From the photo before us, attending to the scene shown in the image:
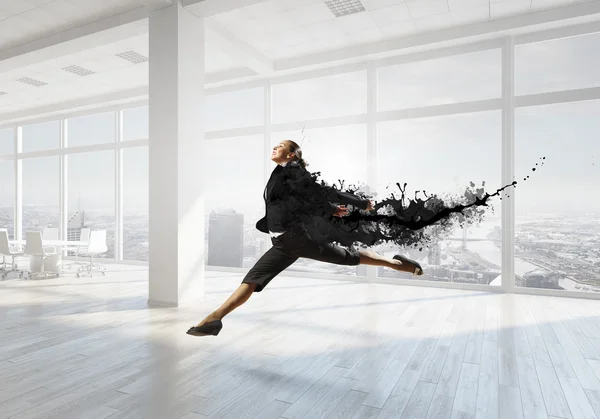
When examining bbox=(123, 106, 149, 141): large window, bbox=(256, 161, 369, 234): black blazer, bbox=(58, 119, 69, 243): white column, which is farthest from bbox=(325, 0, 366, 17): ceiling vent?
bbox=(58, 119, 69, 243): white column

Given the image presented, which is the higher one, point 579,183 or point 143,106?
point 143,106

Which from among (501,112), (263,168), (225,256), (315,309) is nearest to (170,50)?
(263,168)

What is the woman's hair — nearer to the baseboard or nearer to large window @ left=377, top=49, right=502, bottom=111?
the baseboard

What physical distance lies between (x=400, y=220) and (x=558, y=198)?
427cm

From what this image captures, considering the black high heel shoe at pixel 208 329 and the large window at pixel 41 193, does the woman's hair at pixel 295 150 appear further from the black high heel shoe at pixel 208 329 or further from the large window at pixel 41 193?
the large window at pixel 41 193

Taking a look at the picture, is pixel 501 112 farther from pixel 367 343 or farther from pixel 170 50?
pixel 170 50

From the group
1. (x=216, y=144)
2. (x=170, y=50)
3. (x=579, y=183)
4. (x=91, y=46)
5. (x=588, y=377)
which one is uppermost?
(x=91, y=46)

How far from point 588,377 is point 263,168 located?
5922 mm

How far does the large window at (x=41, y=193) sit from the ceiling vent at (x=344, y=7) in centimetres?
841

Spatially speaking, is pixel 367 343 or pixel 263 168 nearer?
pixel 367 343

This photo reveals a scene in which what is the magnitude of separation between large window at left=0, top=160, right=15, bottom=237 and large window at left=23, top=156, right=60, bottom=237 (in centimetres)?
41

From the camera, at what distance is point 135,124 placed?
963 centimetres

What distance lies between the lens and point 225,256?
27.1 ft

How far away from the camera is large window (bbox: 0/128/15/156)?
1167 cm
